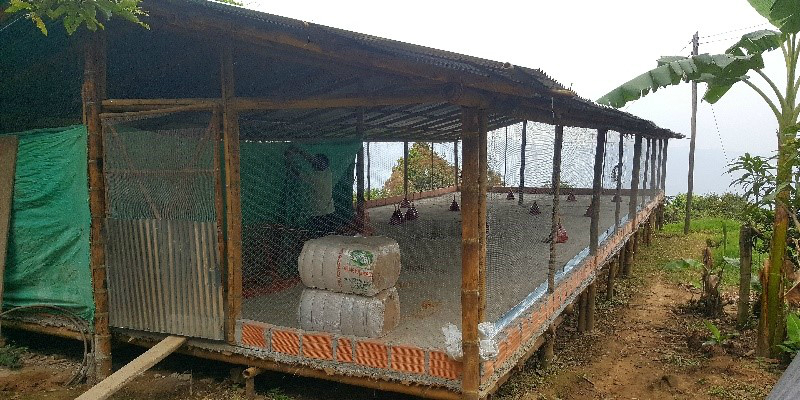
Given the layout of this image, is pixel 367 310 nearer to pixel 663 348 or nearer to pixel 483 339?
pixel 483 339

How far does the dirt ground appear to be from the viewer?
5695 millimetres

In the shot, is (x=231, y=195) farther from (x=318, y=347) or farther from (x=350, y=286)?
(x=318, y=347)

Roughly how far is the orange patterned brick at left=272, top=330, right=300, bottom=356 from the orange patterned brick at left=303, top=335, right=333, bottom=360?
89 mm

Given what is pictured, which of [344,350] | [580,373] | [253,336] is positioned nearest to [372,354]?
[344,350]

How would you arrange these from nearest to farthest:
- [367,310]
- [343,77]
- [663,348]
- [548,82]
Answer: [548,82] < [367,310] < [343,77] < [663,348]

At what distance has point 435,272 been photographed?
25.6 feet

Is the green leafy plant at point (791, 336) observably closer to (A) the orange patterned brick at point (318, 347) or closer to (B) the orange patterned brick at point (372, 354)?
(B) the orange patterned brick at point (372, 354)

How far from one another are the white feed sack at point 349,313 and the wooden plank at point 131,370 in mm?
1329

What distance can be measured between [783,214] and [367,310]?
4.77 metres

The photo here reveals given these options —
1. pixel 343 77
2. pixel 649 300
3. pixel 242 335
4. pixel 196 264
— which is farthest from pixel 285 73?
pixel 649 300

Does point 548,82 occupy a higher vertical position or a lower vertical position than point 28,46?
lower

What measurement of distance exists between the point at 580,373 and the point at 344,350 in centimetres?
313

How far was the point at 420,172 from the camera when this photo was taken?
2164 centimetres

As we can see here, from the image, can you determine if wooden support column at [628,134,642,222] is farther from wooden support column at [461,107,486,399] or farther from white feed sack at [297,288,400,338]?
wooden support column at [461,107,486,399]
